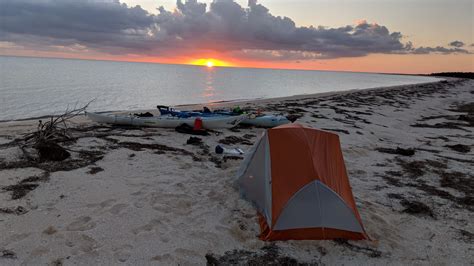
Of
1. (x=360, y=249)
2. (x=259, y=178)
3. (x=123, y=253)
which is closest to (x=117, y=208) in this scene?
(x=123, y=253)

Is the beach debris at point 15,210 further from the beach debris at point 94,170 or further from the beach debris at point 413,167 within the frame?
the beach debris at point 413,167

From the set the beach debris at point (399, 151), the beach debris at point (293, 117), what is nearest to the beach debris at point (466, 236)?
the beach debris at point (399, 151)

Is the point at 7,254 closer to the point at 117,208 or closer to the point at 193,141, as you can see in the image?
the point at 117,208

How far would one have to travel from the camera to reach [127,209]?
655 centimetres

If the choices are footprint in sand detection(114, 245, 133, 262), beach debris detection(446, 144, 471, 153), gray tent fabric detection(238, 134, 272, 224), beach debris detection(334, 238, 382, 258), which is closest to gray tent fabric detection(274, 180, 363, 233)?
beach debris detection(334, 238, 382, 258)

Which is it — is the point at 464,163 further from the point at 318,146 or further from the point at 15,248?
the point at 15,248

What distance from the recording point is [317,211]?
5945mm

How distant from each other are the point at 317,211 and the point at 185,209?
102 inches

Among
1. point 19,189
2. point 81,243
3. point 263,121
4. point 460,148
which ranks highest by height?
point 263,121

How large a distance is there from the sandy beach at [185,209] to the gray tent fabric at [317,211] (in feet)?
1.01

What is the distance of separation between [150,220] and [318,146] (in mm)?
3474

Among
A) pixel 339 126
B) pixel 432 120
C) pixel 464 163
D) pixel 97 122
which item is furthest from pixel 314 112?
pixel 97 122

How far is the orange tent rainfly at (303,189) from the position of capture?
589 centimetres

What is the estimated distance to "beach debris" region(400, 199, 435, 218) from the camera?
7.22 meters
